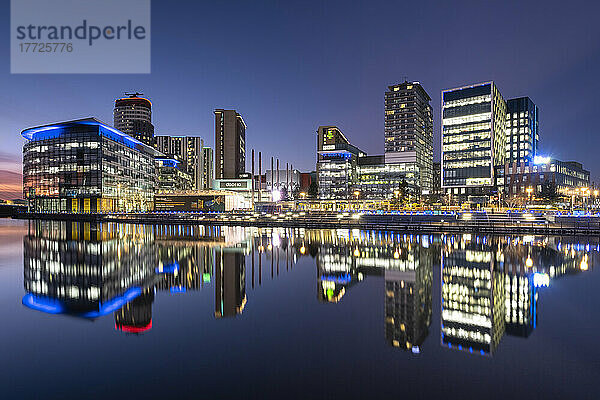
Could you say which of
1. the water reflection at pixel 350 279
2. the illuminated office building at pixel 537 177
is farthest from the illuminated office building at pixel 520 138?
the water reflection at pixel 350 279

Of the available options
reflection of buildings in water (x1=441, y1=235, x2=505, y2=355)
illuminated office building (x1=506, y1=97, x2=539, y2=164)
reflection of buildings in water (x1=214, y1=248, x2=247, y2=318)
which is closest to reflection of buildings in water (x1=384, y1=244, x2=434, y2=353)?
reflection of buildings in water (x1=441, y1=235, x2=505, y2=355)

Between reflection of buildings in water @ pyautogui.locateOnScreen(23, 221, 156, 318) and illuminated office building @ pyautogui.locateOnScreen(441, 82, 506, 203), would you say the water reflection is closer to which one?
reflection of buildings in water @ pyautogui.locateOnScreen(23, 221, 156, 318)

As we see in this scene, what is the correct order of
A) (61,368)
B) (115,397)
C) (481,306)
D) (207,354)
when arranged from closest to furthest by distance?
(115,397) < (61,368) < (207,354) < (481,306)

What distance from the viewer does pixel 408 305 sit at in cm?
1471

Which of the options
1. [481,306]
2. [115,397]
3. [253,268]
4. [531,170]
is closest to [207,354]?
[115,397]

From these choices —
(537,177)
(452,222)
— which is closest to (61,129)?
(452,222)

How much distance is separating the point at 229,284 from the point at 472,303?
11831 mm

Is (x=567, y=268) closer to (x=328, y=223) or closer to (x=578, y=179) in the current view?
(x=328, y=223)

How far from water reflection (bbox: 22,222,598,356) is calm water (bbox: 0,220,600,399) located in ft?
0.35

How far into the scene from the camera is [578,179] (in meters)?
166

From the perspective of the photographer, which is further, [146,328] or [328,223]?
[328,223]

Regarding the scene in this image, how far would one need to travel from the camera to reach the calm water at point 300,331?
812 cm

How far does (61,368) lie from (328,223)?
53.9m

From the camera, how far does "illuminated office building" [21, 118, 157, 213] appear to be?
124 m
